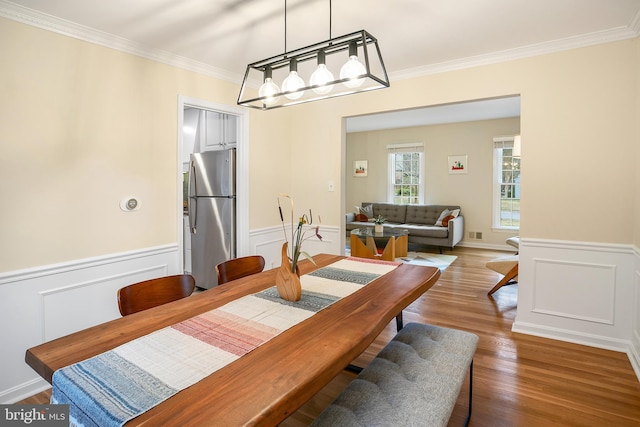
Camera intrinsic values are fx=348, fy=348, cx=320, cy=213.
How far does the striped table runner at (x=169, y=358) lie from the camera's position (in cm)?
90

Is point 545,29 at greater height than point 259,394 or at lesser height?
greater

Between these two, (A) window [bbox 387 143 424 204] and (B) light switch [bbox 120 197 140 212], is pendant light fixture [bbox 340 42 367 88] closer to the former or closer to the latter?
(B) light switch [bbox 120 197 140 212]

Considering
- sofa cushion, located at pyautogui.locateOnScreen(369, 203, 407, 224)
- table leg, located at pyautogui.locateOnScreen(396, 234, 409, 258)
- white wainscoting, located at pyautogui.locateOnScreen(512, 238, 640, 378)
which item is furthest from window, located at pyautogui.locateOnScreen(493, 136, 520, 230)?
white wainscoting, located at pyautogui.locateOnScreen(512, 238, 640, 378)

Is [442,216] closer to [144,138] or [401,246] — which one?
[401,246]

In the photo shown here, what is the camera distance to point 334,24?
7.82 ft

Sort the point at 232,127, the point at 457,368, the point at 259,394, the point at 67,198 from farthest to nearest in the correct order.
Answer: the point at 232,127
the point at 67,198
the point at 457,368
the point at 259,394

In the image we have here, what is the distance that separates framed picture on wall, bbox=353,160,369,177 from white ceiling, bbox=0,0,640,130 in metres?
5.09

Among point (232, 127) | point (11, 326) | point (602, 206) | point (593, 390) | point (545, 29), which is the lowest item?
point (593, 390)

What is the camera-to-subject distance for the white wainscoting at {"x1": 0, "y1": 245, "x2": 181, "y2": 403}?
6.91 ft

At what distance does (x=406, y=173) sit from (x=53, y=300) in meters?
6.67

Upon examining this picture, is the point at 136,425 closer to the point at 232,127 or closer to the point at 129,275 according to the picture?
the point at 129,275

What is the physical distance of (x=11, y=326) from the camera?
211cm

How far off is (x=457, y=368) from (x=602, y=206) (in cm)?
202

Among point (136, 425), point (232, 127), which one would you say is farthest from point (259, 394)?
point (232, 127)
